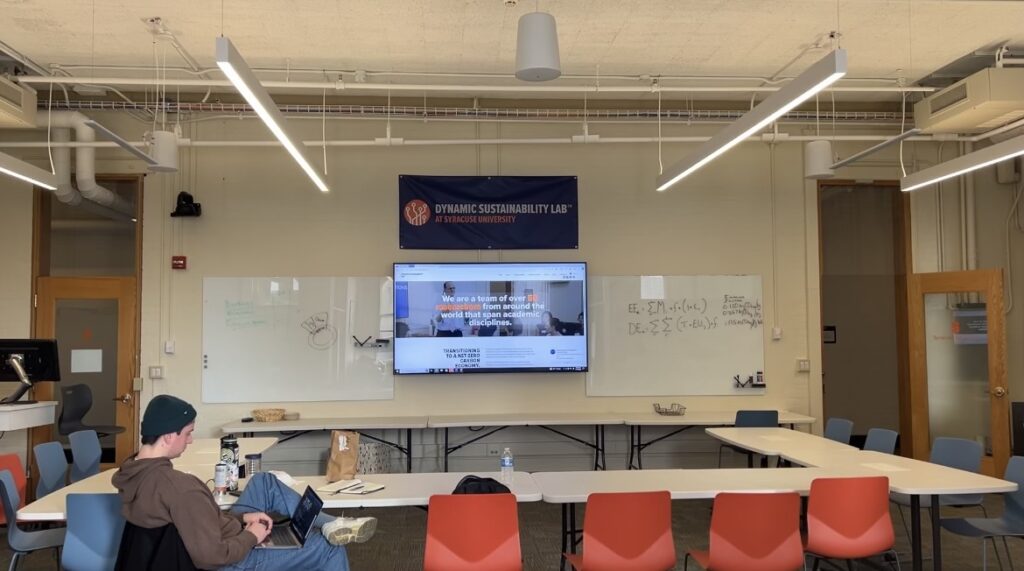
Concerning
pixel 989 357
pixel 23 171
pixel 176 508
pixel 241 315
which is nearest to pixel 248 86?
pixel 176 508

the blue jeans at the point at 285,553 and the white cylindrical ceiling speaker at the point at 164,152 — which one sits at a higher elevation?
the white cylindrical ceiling speaker at the point at 164,152

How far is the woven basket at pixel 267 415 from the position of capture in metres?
6.47

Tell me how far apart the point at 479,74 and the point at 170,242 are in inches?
126

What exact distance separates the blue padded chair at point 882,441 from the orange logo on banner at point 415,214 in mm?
4065

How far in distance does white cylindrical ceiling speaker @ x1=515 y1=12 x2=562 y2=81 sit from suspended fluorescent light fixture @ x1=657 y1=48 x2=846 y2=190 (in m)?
1.16

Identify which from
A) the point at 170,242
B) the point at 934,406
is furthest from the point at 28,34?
→ the point at 934,406

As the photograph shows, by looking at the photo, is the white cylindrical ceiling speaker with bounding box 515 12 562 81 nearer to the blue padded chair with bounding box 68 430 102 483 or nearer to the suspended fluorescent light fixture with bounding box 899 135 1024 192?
the suspended fluorescent light fixture with bounding box 899 135 1024 192

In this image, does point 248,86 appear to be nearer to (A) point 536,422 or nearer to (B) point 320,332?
(B) point 320,332

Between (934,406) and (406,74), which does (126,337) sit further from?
(934,406)

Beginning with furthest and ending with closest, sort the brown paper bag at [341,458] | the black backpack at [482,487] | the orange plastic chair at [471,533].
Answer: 1. the brown paper bag at [341,458]
2. the black backpack at [482,487]
3. the orange plastic chair at [471,533]

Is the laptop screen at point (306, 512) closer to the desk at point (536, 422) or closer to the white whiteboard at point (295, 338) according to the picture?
the desk at point (536, 422)

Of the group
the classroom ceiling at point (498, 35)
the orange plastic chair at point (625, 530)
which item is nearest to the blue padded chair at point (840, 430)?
the classroom ceiling at point (498, 35)

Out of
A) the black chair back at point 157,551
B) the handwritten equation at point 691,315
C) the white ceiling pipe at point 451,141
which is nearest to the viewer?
the black chair back at point 157,551

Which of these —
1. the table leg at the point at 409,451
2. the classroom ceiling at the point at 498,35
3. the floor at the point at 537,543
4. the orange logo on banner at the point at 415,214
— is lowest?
the floor at the point at 537,543
